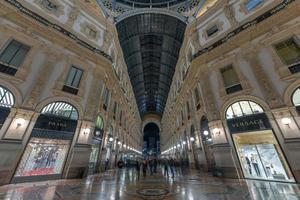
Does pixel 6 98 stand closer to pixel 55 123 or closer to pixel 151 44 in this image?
pixel 55 123

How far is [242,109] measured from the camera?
11234 mm

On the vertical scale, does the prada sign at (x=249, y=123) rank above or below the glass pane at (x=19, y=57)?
below

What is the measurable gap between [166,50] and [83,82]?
20.5 metres

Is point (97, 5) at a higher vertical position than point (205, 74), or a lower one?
higher

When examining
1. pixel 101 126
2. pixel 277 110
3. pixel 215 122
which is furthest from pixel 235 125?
pixel 101 126

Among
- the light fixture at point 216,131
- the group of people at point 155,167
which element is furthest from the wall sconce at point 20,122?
the light fixture at point 216,131

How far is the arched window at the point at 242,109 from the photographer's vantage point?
1062cm

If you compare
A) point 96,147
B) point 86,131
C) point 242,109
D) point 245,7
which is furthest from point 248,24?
point 96,147

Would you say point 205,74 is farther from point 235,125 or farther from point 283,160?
point 283,160

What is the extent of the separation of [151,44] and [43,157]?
26440 mm

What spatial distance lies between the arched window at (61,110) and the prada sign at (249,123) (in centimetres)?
1333

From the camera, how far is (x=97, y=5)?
17859mm

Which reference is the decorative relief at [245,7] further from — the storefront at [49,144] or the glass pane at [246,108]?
the storefront at [49,144]

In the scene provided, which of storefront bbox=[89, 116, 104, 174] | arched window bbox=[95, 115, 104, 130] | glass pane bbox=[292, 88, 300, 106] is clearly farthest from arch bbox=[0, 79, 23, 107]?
glass pane bbox=[292, 88, 300, 106]
